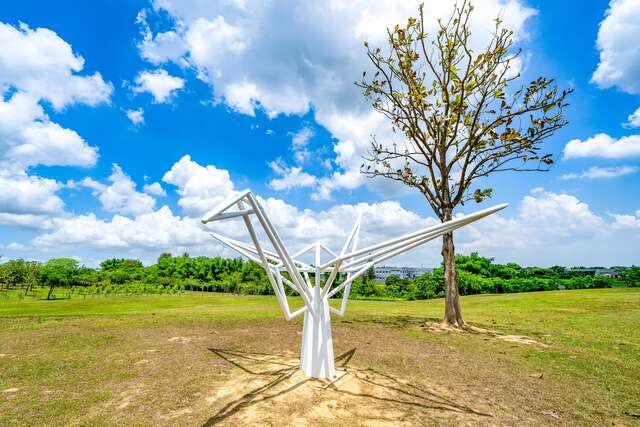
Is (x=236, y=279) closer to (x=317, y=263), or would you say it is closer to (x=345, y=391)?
(x=317, y=263)

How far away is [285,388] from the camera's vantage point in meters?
8.61

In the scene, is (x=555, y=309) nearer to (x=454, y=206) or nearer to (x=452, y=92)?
(x=454, y=206)

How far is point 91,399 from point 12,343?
8.90 m

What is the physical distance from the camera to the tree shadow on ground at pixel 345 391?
772 cm

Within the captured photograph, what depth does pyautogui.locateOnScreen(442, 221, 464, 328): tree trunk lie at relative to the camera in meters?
18.3

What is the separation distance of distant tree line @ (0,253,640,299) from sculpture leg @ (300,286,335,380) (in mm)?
39356

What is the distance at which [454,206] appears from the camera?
19.5 meters

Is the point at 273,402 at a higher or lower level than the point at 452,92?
lower

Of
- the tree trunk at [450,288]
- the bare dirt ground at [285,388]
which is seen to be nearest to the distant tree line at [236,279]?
the tree trunk at [450,288]

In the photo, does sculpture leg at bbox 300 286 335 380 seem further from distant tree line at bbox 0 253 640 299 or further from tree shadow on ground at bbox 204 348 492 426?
distant tree line at bbox 0 253 640 299

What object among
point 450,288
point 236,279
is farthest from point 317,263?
point 236,279

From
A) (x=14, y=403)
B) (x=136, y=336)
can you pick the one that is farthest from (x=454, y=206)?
(x=14, y=403)

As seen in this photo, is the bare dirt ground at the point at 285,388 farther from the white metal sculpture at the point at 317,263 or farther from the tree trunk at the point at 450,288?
the tree trunk at the point at 450,288

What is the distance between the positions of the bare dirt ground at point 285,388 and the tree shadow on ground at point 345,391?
0.03m
